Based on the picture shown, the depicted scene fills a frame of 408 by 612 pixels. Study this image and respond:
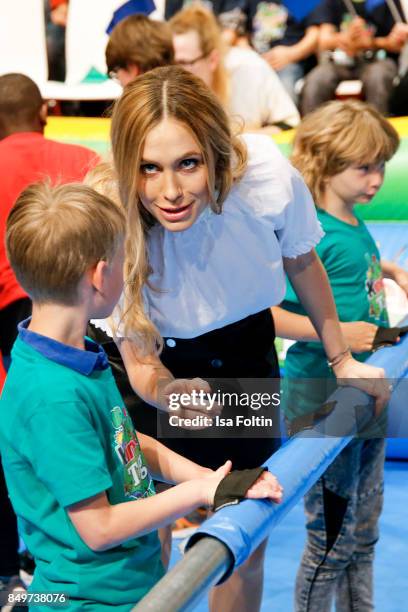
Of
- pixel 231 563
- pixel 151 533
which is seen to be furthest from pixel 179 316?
pixel 231 563

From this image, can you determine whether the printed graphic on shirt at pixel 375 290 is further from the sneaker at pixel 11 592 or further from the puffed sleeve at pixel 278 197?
the sneaker at pixel 11 592

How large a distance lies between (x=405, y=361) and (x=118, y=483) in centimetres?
72

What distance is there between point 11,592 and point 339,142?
1.13 m

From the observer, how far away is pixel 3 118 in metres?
2.46

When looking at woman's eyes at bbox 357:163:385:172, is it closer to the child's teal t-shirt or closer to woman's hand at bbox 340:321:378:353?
woman's hand at bbox 340:321:378:353

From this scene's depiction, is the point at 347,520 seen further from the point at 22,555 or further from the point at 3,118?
the point at 3,118

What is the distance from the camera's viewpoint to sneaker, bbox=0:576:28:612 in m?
2.13

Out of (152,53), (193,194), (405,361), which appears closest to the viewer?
(193,194)

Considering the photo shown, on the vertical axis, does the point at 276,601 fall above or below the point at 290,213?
below

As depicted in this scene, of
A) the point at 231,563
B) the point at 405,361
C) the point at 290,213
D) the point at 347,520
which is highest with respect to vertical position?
the point at 290,213

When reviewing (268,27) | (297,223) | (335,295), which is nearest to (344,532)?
(335,295)

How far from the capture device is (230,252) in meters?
1.58

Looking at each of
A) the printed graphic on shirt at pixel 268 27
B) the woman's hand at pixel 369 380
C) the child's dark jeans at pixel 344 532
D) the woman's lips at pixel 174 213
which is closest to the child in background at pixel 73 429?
the woman's lips at pixel 174 213

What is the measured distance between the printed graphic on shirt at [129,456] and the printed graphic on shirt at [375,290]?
805 mm
